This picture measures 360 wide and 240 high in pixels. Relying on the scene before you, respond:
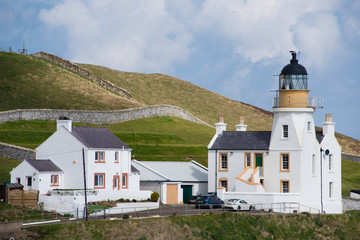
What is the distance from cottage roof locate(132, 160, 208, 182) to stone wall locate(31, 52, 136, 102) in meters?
70.7

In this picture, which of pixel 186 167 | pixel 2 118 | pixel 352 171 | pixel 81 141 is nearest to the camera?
pixel 81 141

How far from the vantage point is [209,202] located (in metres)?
55.3

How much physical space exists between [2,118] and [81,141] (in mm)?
36601

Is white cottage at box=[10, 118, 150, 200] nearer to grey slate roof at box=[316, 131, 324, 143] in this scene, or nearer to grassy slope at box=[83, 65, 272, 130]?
grey slate roof at box=[316, 131, 324, 143]

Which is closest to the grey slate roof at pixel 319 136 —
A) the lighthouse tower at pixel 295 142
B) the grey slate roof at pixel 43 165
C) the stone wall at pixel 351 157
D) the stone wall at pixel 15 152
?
the lighthouse tower at pixel 295 142

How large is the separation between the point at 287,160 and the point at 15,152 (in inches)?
1174

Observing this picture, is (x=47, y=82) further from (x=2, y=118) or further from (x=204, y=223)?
(x=204, y=223)

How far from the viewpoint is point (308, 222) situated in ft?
174

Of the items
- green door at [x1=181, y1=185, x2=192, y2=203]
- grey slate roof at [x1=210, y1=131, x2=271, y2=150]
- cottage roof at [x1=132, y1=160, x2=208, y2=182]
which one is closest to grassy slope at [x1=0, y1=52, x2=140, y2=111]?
cottage roof at [x1=132, y1=160, x2=208, y2=182]

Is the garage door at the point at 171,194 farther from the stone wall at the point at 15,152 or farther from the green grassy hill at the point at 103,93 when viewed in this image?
the green grassy hill at the point at 103,93

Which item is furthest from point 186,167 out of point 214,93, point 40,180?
point 214,93

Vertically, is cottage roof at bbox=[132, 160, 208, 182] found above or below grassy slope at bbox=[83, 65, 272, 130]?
below

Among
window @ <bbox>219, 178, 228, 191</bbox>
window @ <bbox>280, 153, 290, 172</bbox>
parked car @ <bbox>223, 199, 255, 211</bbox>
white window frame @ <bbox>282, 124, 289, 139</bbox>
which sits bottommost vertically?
parked car @ <bbox>223, 199, 255, 211</bbox>

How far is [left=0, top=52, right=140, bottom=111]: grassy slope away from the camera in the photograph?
109250mm
